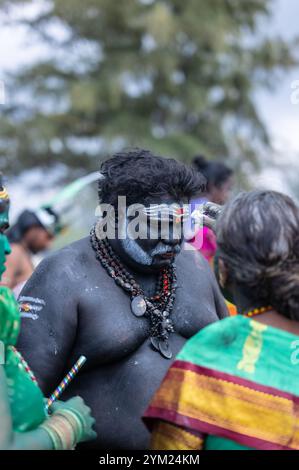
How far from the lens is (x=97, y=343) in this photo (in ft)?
9.66

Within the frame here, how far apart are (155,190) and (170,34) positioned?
15.1 metres

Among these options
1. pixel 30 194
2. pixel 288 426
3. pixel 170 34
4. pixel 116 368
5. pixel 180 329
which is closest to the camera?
pixel 288 426

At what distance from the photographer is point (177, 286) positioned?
329 centimetres

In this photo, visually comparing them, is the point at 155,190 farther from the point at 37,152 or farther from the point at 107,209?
the point at 37,152

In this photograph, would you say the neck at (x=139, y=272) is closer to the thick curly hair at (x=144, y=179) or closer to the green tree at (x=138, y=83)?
the thick curly hair at (x=144, y=179)

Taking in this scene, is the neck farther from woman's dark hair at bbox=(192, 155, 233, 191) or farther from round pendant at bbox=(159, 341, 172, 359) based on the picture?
woman's dark hair at bbox=(192, 155, 233, 191)

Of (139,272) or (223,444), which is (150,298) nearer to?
(139,272)

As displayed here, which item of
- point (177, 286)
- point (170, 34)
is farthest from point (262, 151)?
point (177, 286)

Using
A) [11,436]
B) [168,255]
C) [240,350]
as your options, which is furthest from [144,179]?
[11,436]

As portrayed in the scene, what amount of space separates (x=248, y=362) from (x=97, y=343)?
0.86 metres

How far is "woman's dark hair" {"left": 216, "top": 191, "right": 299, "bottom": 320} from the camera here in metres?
2.26

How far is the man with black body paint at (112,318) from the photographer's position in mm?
2918

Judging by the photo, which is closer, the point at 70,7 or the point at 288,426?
the point at 288,426

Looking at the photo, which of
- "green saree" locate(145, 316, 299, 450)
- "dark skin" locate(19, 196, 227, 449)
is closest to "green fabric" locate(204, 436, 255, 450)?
"green saree" locate(145, 316, 299, 450)
